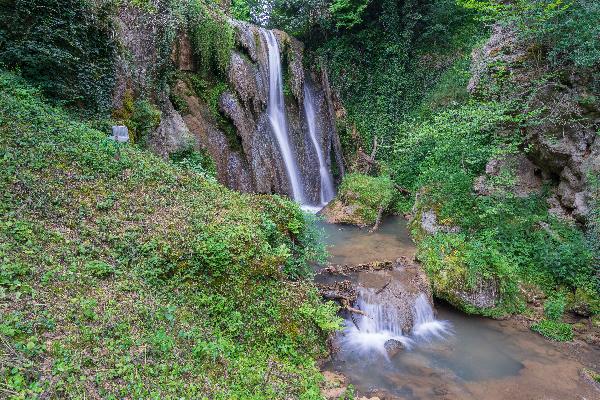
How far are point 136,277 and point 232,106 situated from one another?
8.06 metres

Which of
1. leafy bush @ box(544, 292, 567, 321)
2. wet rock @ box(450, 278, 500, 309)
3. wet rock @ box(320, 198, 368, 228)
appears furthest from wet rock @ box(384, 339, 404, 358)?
wet rock @ box(320, 198, 368, 228)

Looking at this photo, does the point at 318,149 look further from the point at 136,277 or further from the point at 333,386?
the point at 136,277

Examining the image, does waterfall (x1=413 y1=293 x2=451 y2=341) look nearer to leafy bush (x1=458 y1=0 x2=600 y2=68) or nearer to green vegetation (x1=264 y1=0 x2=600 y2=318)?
green vegetation (x1=264 y1=0 x2=600 y2=318)

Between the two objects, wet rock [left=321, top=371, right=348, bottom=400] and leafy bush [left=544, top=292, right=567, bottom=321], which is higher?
leafy bush [left=544, top=292, right=567, bottom=321]

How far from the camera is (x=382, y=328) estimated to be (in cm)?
704

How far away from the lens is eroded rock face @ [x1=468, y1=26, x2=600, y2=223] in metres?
8.62

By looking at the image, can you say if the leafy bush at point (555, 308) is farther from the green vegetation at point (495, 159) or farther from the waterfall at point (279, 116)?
the waterfall at point (279, 116)

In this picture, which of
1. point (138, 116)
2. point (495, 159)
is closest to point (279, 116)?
point (138, 116)

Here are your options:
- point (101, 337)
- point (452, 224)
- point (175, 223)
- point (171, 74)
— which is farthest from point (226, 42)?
point (101, 337)

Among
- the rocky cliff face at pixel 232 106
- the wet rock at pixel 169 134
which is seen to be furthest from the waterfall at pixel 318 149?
the wet rock at pixel 169 134

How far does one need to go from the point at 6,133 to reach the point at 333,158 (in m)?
12.1

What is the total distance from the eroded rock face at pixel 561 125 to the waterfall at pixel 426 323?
14.4ft

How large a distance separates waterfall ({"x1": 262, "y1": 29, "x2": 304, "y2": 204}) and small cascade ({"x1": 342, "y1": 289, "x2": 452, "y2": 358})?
699cm

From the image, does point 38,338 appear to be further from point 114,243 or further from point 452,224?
point 452,224
